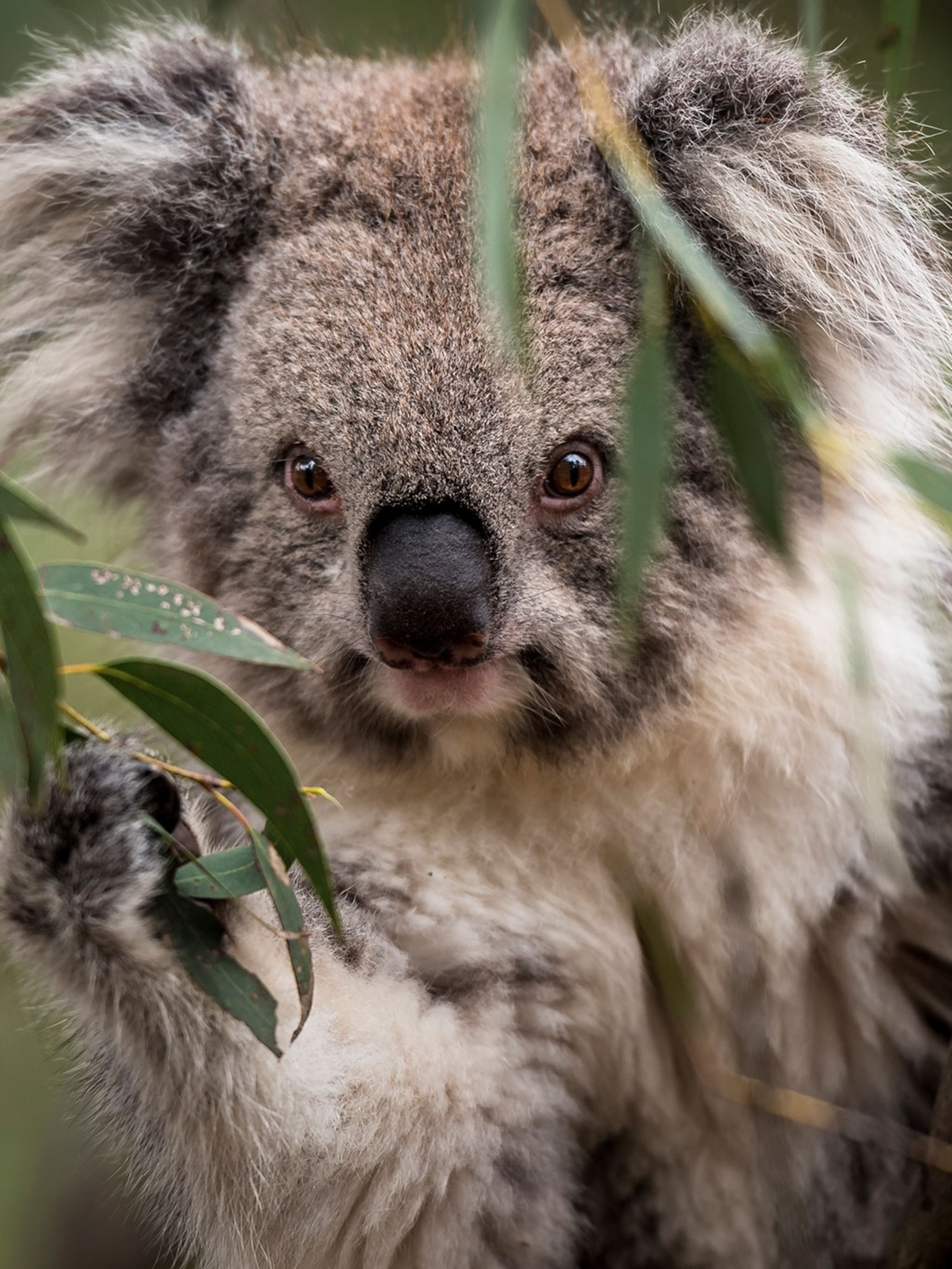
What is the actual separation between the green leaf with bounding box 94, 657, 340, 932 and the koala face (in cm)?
40

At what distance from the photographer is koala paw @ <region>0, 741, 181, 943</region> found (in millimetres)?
1510

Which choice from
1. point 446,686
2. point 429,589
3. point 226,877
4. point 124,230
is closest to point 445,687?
point 446,686

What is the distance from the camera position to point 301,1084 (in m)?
1.71

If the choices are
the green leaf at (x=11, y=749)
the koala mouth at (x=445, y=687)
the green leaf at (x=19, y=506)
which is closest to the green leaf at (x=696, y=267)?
the koala mouth at (x=445, y=687)

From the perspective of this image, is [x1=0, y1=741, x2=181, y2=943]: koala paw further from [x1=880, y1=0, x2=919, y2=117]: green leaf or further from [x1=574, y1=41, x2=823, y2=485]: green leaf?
[x1=880, y1=0, x2=919, y2=117]: green leaf

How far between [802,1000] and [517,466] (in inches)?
38.4

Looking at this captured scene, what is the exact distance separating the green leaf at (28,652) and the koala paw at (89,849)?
0.41 metres

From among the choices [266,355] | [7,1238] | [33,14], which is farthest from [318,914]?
[7,1238]

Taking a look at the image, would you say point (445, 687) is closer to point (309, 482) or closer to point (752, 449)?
point (309, 482)

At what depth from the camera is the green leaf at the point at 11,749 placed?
46.3 inches

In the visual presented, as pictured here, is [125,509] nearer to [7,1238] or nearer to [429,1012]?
[429,1012]

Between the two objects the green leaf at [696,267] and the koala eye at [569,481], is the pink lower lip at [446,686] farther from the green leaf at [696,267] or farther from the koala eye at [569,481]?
the green leaf at [696,267]

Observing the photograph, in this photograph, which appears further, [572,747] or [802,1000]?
[802,1000]

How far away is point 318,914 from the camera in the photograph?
72.4 inches
